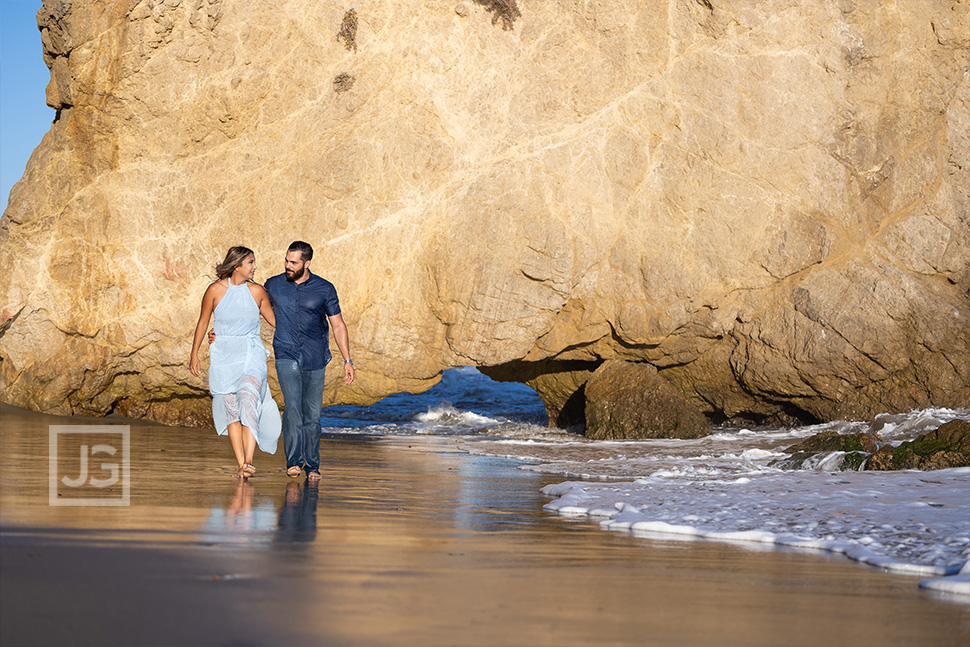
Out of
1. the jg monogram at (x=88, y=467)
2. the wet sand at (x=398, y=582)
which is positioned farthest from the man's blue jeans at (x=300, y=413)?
the wet sand at (x=398, y=582)

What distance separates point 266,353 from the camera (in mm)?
6418

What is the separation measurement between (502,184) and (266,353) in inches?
194

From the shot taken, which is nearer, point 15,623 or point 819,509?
point 15,623

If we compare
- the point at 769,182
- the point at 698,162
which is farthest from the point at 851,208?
the point at 698,162

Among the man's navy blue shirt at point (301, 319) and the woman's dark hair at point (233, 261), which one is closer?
the woman's dark hair at point (233, 261)

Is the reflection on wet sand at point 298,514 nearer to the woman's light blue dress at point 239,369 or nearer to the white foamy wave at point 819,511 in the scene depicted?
the woman's light blue dress at point 239,369

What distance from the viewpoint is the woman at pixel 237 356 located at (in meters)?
6.29

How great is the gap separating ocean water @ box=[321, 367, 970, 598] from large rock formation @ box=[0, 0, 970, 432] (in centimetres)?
143

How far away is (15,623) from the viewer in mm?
2219

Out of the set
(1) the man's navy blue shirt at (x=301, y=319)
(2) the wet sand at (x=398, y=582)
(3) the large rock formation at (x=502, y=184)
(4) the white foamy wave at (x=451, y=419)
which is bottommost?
(4) the white foamy wave at (x=451, y=419)

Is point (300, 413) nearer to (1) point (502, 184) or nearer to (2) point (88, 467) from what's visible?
(2) point (88, 467)

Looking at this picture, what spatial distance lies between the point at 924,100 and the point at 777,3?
2.22m

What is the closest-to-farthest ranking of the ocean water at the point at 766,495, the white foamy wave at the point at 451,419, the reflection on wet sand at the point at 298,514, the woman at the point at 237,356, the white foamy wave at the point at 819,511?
the reflection on wet sand at the point at 298,514, the white foamy wave at the point at 819,511, the ocean water at the point at 766,495, the woman at the point at 237,356, the white foamy wave at the point at 451,419

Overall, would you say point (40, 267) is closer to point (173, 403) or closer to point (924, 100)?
point (173, 403)
